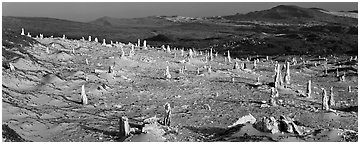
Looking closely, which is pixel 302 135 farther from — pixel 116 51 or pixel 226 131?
pixel 116 51

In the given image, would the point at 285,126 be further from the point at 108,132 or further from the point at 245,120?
the point at 108,132

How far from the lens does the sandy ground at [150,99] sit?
20969mm

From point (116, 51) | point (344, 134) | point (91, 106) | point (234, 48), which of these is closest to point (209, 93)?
point (91, 106)

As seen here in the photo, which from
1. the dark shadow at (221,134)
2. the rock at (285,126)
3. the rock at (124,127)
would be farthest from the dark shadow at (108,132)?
the rock at (285,126)

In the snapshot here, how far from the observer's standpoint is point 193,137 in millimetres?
20375

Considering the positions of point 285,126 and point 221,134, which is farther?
point 221,134

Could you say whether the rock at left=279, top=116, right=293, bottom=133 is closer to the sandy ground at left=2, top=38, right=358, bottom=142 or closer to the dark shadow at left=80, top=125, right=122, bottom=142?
the sandy ground at left=2, top=38, right=358, bottom=142

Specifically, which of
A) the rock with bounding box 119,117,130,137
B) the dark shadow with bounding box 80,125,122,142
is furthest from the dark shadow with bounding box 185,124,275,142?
the dark shadow with bounding box 80,125,122,142

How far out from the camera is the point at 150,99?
3159 centimetres

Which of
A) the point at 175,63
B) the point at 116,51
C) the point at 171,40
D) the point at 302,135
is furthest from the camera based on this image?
the point at 171,40

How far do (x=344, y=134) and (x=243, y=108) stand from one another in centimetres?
964

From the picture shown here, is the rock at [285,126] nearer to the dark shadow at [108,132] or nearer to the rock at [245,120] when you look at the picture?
the rock at [245,120]

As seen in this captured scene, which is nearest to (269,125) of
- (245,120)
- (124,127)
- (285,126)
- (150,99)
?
(285,126)

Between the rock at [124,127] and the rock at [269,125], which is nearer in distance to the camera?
the rock at [269,125]
